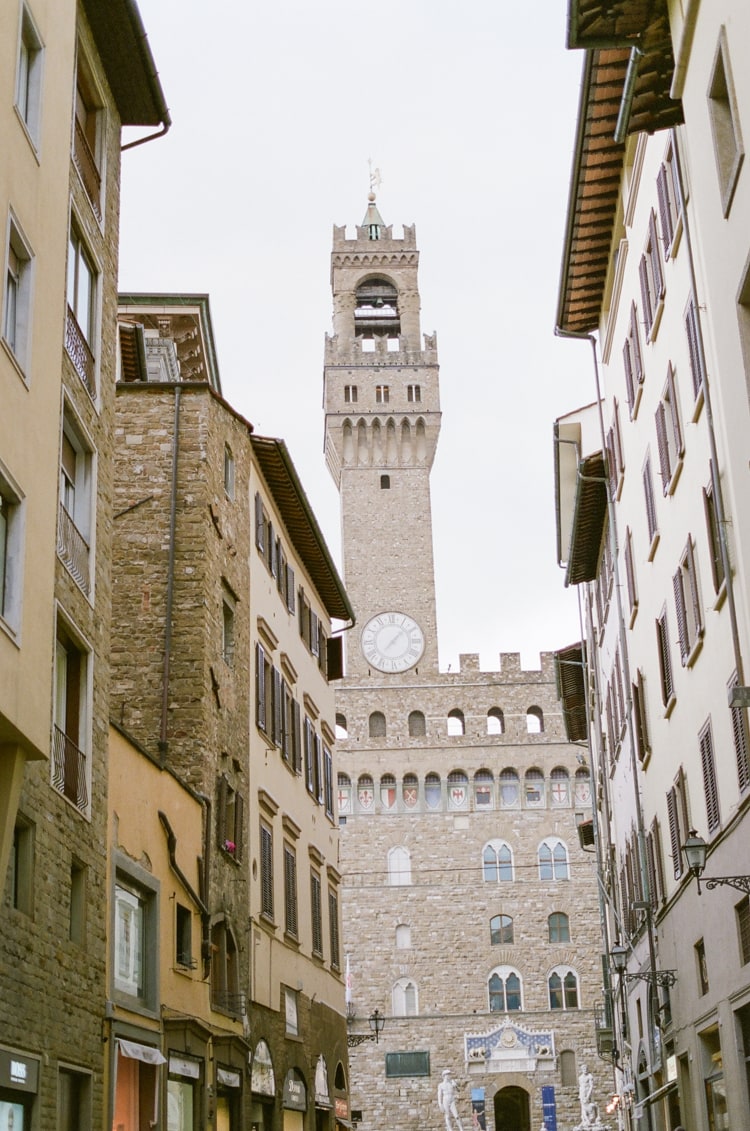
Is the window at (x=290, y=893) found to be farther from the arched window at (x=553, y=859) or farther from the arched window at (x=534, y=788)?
the arched window at (x=534, y=788)

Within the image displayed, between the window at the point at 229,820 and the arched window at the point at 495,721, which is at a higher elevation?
the arched window at the point at 495,721

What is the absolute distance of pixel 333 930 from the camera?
29297 mm

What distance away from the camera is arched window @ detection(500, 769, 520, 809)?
5359 centimetres

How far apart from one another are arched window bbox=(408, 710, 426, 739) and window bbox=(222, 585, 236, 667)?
109ft

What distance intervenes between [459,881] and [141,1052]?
3844cm

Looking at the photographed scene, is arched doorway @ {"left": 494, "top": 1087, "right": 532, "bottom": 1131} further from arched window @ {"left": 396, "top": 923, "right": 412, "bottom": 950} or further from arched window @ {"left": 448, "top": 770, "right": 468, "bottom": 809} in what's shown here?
arched window @ {"left": 448, "top": 770, "right": 468, "bottom": 809}

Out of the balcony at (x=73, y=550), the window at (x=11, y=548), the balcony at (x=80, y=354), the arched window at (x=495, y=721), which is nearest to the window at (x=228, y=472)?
the balcony at (x=80, y=354)

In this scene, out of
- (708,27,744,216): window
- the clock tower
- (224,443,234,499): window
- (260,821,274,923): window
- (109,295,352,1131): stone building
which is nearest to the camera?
(708,27,744,216): window

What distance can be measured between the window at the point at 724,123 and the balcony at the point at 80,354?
627 cm

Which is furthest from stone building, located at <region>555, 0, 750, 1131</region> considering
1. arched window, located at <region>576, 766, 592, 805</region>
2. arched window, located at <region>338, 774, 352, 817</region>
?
arched window, located at <region>338, 774, 352, 817</region>

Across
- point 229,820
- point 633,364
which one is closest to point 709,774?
point 633,364

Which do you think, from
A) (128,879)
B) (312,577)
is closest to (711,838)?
(128,879)

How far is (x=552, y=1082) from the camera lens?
165 feet

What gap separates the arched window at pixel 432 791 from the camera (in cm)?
5369
